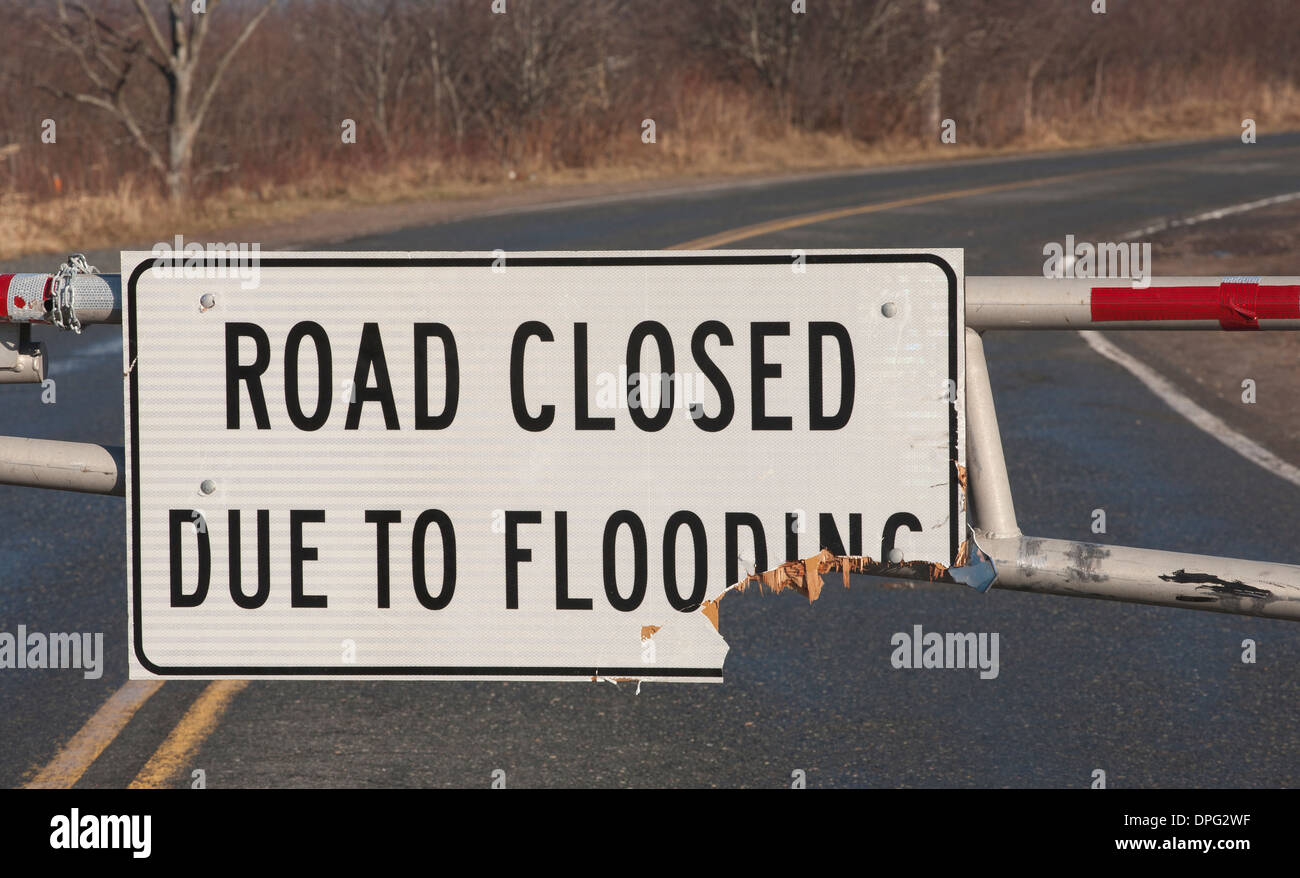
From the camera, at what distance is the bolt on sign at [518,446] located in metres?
2.22

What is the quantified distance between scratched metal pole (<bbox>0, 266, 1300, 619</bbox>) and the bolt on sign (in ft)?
0.60

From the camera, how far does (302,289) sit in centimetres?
223

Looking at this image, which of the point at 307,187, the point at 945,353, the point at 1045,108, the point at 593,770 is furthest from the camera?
the point at 1045,108

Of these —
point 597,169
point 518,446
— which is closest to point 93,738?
point 518,446

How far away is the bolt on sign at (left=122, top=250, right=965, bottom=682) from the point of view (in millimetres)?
2225

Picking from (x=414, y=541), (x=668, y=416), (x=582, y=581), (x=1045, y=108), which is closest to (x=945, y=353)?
(x=668, y=416)

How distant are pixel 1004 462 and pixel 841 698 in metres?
2.64

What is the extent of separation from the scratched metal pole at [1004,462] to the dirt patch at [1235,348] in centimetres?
375

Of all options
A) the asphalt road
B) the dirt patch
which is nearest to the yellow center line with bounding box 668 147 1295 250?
the dirt patch

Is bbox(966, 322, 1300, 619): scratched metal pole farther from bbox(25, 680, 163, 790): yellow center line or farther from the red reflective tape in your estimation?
bbox(25, 680, 163, 790): yellow center line

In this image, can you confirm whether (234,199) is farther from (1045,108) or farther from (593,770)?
(1045,108)

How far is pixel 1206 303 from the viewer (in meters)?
2.30

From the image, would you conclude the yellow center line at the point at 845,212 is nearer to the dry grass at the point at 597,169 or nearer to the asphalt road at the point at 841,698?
the dry grass at the point at 597,169

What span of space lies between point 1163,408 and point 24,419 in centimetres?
723
